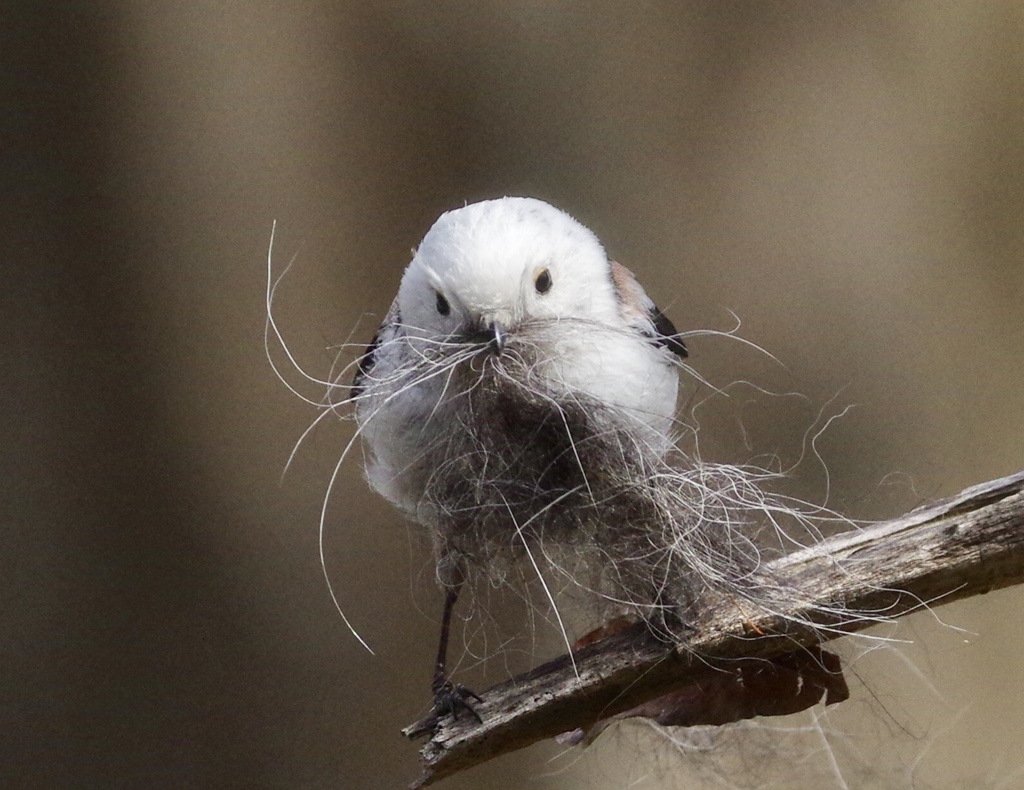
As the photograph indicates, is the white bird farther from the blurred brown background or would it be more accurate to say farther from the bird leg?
the blurred brown background

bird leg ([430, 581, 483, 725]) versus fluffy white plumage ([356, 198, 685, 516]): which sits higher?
fluffy white plumage ([356, 198, 685, 516])

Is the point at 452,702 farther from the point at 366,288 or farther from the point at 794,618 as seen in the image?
the point at 366,288

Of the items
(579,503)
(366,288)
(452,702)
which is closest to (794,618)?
(579,503)

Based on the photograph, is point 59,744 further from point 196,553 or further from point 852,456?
point 852,456

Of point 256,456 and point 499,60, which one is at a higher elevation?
point 499,60

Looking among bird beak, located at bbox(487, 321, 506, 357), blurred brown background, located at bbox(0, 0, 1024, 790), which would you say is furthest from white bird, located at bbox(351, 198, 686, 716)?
blurred brown background, located at bbox(0, 0, 1024, 790)

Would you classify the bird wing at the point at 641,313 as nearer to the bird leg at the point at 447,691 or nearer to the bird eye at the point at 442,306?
the bird eye at the point at 442,306

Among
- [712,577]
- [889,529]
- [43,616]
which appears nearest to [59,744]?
[43,616]
